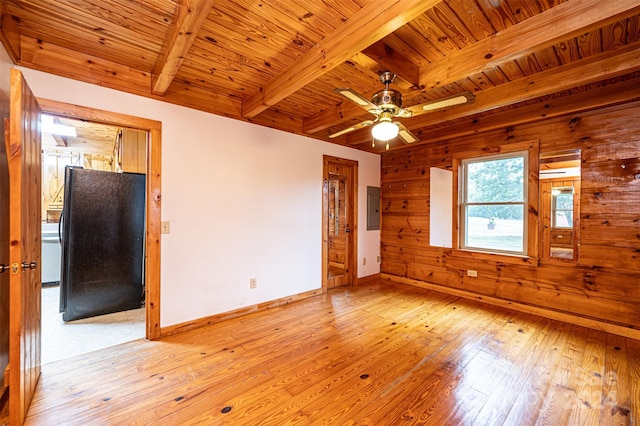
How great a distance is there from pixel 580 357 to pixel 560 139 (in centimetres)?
246

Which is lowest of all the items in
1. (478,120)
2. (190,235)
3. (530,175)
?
(190,235)

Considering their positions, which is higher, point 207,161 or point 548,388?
point 207,161

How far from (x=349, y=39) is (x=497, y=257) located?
138 inches

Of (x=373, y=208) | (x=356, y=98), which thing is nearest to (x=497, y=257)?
(x=373, y=208)

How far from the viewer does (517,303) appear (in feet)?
11.8

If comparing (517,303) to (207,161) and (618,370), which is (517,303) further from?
(207,161)

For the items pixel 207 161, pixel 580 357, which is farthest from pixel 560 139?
A: pixel 207 161

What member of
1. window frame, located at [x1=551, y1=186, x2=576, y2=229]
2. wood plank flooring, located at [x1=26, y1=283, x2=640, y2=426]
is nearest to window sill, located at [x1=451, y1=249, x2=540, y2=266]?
wood plank flooring, located at [x1=26, y1=283, x2=640, y2=426]

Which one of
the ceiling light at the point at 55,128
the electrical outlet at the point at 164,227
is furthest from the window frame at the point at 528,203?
the ceiling light at the point at 55,128

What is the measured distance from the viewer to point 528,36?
1.87m

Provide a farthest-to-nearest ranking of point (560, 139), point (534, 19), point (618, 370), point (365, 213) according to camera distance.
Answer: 1. point (365, 213)
2. point (560, 139)
3. point (618, 370)
4. point (534, 19)

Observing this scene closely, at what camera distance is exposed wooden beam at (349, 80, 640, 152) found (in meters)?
2.72

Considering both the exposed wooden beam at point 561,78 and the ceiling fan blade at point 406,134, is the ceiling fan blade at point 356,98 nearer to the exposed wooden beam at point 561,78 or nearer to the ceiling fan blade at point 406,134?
the ceiling fan blade at point 406,134

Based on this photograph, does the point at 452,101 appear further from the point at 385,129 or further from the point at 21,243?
the point at 21,243
